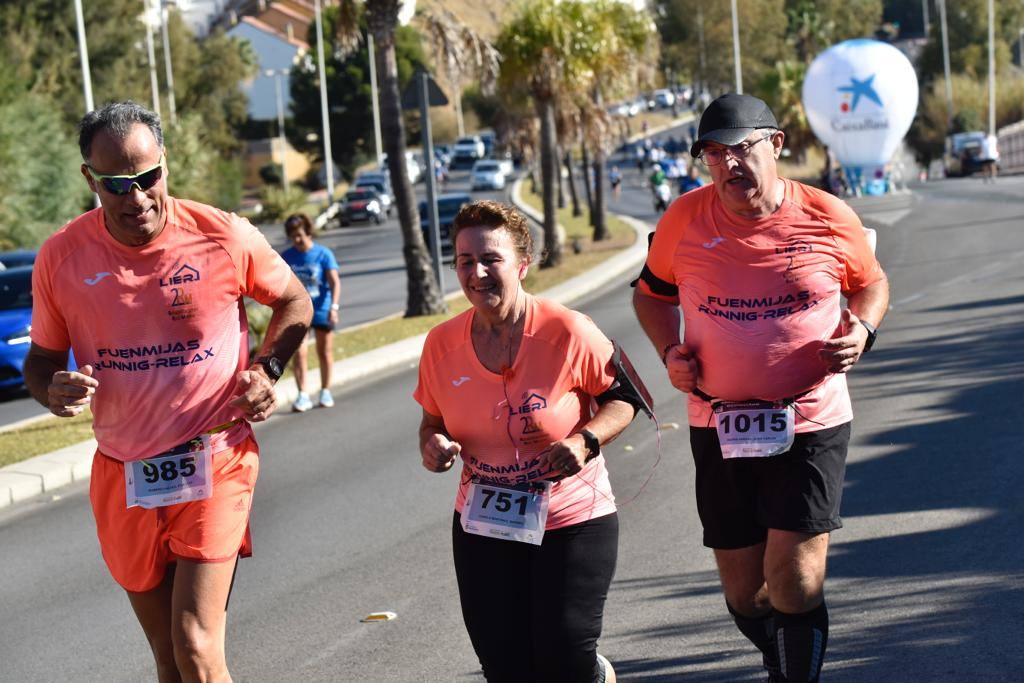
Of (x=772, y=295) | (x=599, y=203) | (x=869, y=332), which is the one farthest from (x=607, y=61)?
(x=772, y=295)

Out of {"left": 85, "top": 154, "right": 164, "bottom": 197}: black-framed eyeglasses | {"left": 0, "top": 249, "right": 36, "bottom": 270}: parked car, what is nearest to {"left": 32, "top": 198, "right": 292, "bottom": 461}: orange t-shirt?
{"left": 85, "top": 154, "right": 164, "bottom": 197}: black-framed eyeglasses

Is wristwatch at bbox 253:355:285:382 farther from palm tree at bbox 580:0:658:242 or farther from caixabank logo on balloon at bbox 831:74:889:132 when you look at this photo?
caixabank logo on balloon at bbox 831:74:889:132

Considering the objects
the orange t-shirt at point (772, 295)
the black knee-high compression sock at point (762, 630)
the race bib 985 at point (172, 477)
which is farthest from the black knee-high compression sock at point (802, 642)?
the race bib 985 at point (172, 477)

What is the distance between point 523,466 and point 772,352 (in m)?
1.03

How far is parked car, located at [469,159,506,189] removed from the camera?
7856 cm

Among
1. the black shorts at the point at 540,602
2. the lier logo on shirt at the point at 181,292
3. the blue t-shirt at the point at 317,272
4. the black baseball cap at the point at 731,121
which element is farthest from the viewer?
the blue t-shirt at the point at 317,272

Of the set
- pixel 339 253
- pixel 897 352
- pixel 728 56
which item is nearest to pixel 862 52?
pixel 339 253

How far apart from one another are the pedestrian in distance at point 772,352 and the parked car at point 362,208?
6047 cm

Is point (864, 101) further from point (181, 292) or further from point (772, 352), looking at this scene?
point (181, 292)

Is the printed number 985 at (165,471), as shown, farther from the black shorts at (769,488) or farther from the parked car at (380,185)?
the parked car at (380,185)

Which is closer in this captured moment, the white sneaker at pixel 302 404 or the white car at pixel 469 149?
the white sneaker at pixel 302 404

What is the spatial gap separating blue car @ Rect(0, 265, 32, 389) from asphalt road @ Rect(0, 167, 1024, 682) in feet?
20.2

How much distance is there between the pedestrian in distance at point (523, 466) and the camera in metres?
4.35

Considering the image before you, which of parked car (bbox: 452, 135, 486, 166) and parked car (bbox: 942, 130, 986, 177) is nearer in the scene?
parked car (bbox: 942, 130, 986, 177)
